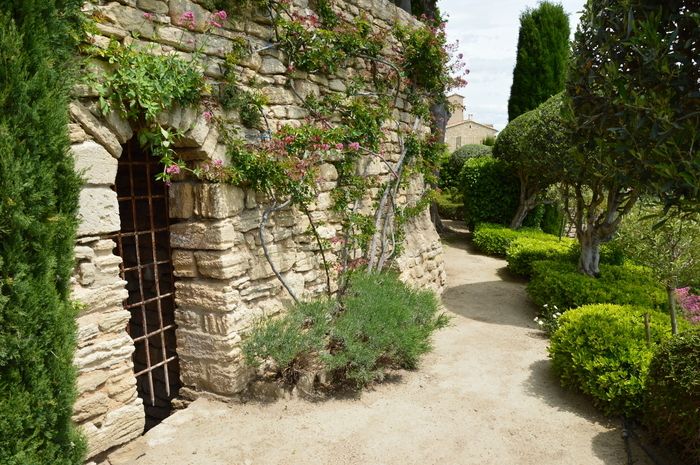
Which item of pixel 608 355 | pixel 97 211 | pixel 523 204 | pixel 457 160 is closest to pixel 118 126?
pixel 97 211

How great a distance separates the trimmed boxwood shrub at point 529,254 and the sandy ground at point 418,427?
4.02 m

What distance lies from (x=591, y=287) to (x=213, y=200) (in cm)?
524

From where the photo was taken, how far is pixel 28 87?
7.32ft

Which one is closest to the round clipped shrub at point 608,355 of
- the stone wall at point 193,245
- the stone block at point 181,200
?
the stone wall at point 193,245

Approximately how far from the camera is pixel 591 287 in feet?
21.2

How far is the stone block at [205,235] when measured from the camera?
3.75 m

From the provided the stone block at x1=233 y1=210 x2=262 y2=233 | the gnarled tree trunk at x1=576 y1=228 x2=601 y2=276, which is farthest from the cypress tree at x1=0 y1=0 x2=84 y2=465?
the gnarled tree trunk at x1=576 y1=228 x2=601 y2=276

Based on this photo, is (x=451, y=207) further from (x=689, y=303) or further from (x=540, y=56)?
(x=689, y=303)

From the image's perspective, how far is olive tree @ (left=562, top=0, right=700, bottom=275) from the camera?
2578 millimetres

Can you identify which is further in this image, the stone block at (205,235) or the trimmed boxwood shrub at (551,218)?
the trimmed boxwood shrub at (551,218)

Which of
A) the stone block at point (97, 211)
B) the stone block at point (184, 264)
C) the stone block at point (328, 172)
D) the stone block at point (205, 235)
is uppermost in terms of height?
the stone block at point (328, 172)

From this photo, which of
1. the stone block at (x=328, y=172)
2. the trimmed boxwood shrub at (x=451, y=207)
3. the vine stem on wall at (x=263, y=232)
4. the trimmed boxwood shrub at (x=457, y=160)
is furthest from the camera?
the trimmed boxwood shrub at (x=451, y=207)

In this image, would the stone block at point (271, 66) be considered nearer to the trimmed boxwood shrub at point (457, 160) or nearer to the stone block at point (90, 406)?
the stone block at point (90, 406)

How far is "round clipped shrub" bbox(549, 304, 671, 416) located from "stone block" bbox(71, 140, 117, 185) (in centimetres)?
400
